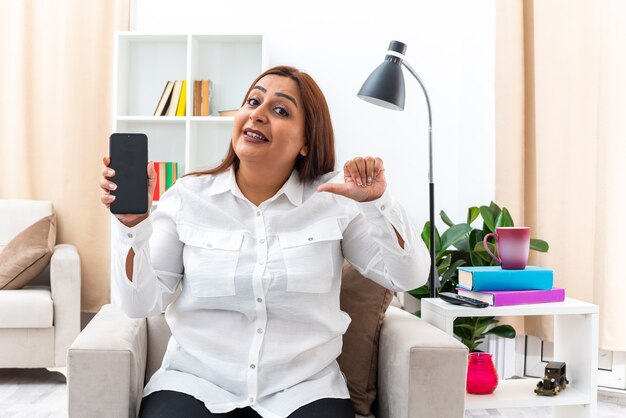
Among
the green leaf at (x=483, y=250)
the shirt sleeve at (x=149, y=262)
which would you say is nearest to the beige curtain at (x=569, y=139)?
the green leaf at (x=483, y=250)

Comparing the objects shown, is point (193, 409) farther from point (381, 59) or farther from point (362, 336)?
point (381, 59)

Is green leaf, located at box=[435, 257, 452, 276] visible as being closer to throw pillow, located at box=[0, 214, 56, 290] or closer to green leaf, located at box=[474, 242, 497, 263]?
green leaf, located at box=[474, 242, 497, 263]

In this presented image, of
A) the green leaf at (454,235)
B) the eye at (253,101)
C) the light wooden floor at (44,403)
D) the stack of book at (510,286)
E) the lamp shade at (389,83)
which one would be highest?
the lamp shade at (389,83)

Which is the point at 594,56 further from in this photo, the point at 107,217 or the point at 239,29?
the point at 107,217

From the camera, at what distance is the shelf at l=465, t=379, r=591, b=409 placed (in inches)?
76.6

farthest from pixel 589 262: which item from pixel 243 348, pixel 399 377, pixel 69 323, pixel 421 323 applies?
pixel 69 323

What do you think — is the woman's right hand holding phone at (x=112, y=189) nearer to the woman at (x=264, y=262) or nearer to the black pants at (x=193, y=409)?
the woman at (x=264, y=262)

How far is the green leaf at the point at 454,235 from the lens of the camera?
9.69ft

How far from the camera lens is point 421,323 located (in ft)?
5.87

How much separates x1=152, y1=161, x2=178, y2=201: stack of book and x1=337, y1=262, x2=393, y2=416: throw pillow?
1953 millimetres

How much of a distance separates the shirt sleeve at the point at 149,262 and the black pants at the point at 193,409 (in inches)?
8.0

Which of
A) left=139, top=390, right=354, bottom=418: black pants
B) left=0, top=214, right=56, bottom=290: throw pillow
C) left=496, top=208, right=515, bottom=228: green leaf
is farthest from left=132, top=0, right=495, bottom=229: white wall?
left=139, top=390, right=354, bottom=418: black pants

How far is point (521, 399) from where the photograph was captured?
2.00m

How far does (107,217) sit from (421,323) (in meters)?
2.40
